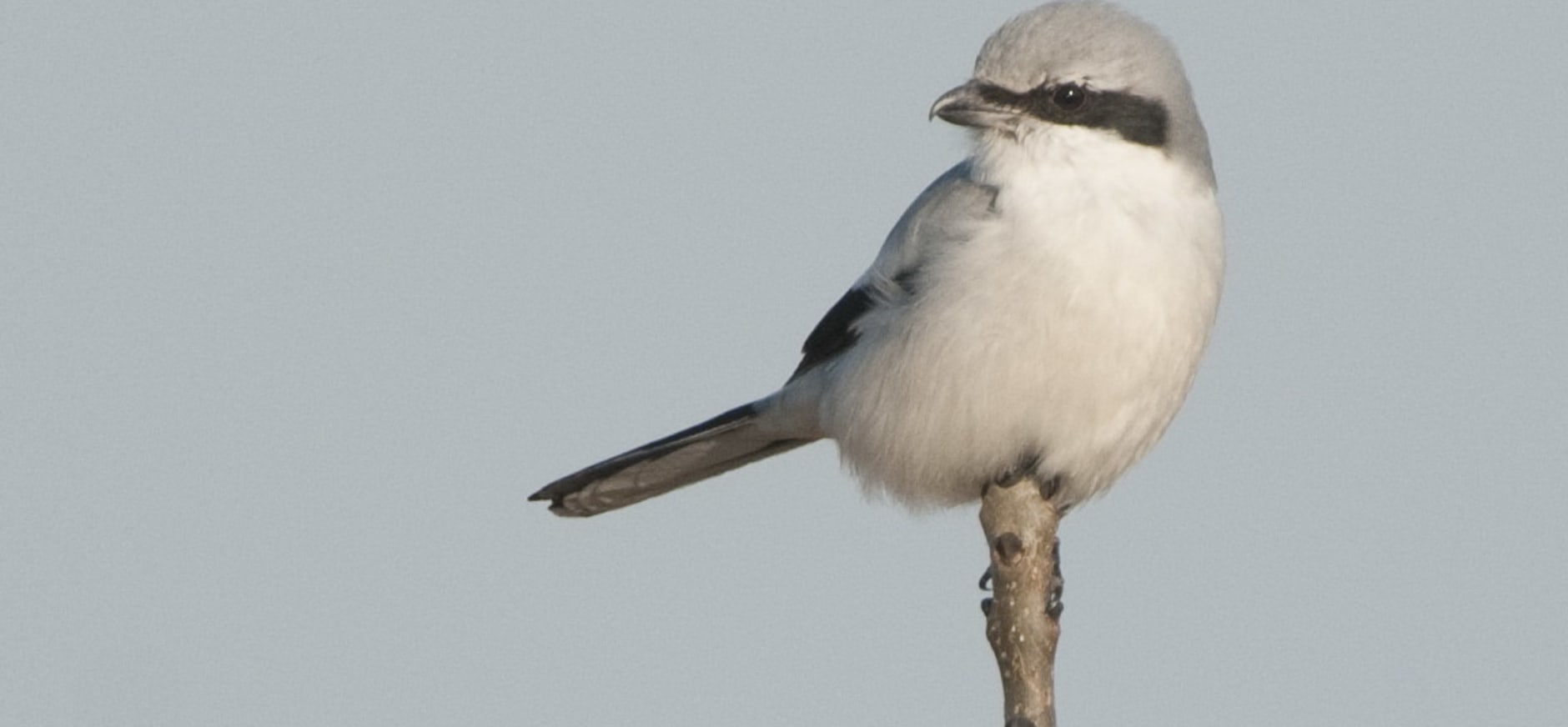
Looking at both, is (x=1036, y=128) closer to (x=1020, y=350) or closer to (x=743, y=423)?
(x=1020, y=350)

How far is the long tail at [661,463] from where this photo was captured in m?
6.38

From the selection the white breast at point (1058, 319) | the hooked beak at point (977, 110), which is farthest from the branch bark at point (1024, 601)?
the hooked beak at point (977, 110)

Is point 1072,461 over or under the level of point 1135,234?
under

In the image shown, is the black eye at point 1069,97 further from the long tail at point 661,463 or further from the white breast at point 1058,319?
the long tail at point 661,463

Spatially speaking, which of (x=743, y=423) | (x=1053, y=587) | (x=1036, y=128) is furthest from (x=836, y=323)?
(x=1053, y=587)

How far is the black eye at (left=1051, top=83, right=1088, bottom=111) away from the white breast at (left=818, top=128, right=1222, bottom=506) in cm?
6

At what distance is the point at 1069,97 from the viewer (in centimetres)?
529

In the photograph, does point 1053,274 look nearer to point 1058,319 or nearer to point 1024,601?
point 1058,319

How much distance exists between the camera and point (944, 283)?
538 centimetres

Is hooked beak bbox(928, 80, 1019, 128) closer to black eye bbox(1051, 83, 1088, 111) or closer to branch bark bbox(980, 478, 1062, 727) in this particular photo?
black eye bbox(1051, 83, 1088, 111)

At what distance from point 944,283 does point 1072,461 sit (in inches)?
22.2

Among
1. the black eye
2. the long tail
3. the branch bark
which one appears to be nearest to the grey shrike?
the black eye

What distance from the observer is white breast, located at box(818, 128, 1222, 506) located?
5160 millimetres

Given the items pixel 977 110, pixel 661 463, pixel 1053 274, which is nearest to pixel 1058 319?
pixel 1053 274
